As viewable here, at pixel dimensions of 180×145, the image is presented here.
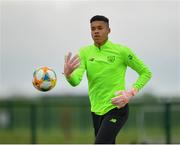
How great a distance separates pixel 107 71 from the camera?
8.85 metres

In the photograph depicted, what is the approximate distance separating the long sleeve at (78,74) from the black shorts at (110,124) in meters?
0.64

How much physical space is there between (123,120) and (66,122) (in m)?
16.8

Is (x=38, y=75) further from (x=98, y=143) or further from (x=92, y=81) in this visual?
(x=98, y=143)

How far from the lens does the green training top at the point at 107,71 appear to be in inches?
347

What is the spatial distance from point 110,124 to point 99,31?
1363 millimetres

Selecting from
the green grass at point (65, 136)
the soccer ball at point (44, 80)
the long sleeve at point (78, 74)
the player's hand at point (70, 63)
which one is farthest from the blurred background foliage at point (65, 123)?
the player's hand at point (70, 63)

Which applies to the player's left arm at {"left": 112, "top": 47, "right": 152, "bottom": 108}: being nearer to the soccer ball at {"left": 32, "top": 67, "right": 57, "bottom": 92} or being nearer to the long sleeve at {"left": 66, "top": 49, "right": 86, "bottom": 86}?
the long sleeve at {"left": 66, "top": 49, "right": 86, "bottom": 86}

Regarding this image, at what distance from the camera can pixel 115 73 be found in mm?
8852

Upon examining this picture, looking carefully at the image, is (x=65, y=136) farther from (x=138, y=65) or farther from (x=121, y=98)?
(x=121, y=98)

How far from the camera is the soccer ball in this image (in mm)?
9078

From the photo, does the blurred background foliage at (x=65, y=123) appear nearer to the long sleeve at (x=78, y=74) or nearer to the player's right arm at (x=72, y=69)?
the long sleeve at (x=78, y=74)

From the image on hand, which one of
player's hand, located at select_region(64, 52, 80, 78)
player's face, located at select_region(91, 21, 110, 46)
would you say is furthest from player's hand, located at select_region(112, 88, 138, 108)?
player's face, located at select_region(91, 21, 110, 46)

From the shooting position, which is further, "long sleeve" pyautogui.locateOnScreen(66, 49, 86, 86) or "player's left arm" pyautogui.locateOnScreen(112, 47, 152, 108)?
"player's left arm" pyautogui.locateOnScreen(112, 47, 152, 108)

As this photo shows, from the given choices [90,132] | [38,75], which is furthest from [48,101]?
[38,75]
